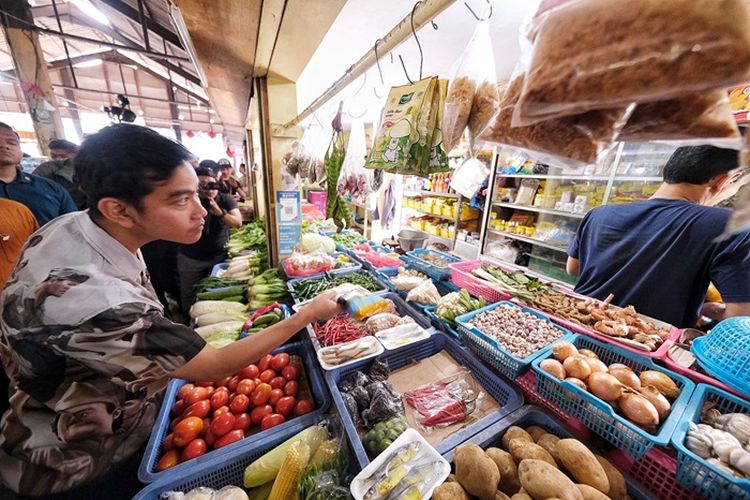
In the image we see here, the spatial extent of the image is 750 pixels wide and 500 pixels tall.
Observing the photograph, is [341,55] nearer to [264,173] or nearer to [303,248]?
[264,173]

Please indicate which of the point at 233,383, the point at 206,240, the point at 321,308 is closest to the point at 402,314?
the point at 321,308

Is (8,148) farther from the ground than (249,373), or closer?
farther from the ground

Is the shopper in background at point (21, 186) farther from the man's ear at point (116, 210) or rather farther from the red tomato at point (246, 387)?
the red tomato at point (246, 387)

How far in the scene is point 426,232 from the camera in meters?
5.66

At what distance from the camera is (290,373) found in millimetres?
1647

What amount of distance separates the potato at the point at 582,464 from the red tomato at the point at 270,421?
4.04ft

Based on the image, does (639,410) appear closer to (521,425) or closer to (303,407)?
(521,425)

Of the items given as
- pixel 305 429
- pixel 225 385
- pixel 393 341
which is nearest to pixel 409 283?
pixel 393 341

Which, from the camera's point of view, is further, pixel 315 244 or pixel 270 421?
A: pixel 315 244

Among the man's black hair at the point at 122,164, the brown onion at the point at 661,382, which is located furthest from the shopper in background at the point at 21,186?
the brown onion at the point at 661,382

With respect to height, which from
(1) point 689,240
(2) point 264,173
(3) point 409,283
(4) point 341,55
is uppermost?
(4) point 341,55

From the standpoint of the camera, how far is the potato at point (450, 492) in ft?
2.65

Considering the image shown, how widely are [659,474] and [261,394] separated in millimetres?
1662

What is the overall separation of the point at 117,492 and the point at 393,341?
1.44 meters
